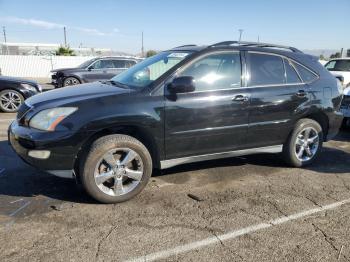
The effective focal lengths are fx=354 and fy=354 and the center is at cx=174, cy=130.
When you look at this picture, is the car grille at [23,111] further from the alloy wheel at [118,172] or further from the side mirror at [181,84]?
the side mirror at [181,84]


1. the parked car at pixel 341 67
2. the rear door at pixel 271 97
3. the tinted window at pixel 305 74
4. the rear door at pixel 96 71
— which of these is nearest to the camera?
the rear door at pixel 271 97

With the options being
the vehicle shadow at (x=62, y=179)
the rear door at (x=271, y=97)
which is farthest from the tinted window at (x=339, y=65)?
the rear door at (x=271, y=97)

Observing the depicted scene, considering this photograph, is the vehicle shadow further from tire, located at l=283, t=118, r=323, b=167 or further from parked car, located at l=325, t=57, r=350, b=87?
parked car, located at l=325, t=57, r=350, b=87

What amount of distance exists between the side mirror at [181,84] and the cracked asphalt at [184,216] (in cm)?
125

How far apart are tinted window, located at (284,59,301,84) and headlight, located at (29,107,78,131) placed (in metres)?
3.02

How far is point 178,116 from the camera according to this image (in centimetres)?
419

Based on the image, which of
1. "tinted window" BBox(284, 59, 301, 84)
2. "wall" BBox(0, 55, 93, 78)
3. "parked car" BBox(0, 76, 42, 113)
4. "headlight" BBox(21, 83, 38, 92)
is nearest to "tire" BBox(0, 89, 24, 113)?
"parked car" BBox(0, 76, 42, 113)

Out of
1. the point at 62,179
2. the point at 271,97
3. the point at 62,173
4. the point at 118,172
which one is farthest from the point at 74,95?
the point at 271,97

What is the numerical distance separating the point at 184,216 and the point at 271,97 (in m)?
2.11

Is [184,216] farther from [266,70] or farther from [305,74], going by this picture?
[305,74]

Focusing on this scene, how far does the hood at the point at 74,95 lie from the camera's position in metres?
3.95

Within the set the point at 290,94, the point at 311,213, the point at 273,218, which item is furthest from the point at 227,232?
the point at 290,94

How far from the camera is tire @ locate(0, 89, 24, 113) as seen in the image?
375 inches

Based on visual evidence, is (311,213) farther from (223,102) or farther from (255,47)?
(255,47)
